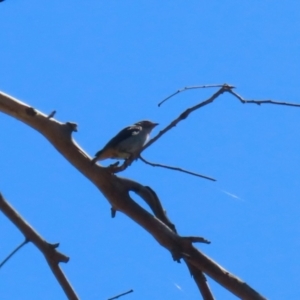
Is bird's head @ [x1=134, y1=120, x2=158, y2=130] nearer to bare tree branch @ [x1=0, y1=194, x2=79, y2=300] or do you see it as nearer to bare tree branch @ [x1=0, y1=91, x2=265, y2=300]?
bare tree branch @ [x1=0, y1=91, x2=265, y2=300]

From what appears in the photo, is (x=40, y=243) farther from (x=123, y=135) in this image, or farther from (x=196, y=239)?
(x=123, y=135)

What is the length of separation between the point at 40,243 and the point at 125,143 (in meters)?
4.58

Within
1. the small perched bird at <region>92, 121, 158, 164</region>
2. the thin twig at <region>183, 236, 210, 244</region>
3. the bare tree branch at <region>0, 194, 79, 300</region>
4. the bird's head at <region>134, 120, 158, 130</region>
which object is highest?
the bird's head at <region>134, 120, 158, 130</region>

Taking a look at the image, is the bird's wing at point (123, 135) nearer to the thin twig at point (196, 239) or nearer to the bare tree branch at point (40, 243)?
the bare tree branch at point (40, 243)

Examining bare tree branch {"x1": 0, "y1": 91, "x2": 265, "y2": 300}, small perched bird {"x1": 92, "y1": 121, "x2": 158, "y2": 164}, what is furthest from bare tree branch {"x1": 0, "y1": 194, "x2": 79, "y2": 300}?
small perched bird {"x1": 92, "y1": 121, "x2": 158, "y2": 164}

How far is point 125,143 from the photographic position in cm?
842

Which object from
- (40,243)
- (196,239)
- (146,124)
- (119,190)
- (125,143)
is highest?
(146,124)

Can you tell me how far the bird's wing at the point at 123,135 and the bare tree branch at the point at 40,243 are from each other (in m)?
4.24

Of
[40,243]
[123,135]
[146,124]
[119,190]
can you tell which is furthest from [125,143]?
[40,243]

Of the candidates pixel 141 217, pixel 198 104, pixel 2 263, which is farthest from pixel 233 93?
pixel 2 263

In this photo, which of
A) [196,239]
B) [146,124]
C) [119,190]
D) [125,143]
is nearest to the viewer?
[196,239]

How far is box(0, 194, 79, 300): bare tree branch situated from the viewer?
3.73 m

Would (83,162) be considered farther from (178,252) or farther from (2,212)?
(178,252)

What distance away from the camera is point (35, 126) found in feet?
14.6
